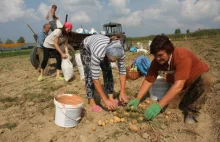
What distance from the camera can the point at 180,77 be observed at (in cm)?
262

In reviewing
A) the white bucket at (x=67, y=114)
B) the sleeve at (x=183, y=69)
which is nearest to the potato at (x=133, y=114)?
the white bucket at (x=67, y=114)

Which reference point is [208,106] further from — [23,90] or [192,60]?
[23,90]

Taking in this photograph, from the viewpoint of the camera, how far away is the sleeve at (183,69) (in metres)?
2.62

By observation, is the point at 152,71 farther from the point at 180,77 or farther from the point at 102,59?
the point at 102,59

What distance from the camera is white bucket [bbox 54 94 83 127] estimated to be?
9.87 ft

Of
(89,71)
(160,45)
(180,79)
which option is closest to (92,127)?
(89,71)

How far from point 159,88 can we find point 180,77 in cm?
136

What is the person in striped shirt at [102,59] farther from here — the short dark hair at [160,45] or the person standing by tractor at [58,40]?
the person standing by tractor at [58,40]

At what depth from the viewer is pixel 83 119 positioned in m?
3.45

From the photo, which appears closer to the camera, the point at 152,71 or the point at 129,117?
the point at 152,71

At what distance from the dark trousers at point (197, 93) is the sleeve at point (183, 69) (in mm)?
526

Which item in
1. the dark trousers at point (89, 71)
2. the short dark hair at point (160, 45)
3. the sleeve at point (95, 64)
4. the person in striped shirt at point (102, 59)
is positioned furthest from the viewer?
the dark trousers at point (89, 71)

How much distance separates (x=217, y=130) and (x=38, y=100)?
3.32m

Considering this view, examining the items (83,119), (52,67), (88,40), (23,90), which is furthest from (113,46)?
(52,67)
